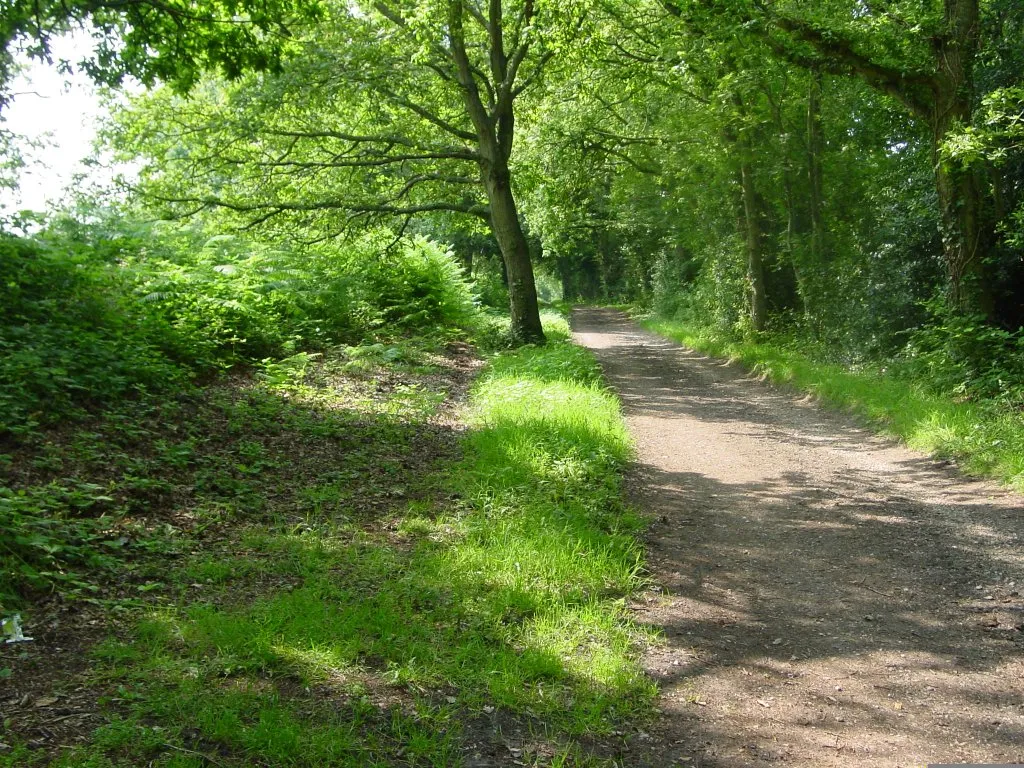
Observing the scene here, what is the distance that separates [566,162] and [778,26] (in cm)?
985

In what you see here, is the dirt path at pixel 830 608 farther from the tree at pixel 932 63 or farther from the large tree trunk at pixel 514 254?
the large tree trunk at pixel 514 254

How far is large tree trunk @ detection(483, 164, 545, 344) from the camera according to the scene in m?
18.2

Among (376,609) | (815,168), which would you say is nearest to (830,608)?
(376,609)

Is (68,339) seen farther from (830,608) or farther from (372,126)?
(372,126)

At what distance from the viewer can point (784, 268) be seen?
2309 cm

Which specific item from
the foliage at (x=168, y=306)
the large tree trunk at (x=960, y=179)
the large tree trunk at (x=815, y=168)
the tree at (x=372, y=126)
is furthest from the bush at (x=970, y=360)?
the foliage at (x=168, y=306)

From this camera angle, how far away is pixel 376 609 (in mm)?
5184

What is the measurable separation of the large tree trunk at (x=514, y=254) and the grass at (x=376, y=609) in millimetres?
9386

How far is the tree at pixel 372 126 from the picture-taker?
1488 centimetres

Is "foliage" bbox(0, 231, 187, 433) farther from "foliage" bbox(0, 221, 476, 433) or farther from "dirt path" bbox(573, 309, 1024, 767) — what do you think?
"dirt path" bbox(573, 309, 1024, 767)

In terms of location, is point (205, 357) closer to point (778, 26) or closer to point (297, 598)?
point (297, 598)

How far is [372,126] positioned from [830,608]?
14979 millimetres

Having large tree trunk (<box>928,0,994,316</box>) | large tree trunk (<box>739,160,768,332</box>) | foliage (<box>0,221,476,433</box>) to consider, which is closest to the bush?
large tree trunk (<box>928,0,994,316</box>)

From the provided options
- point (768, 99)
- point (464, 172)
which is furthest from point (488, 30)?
point (768, 99)
